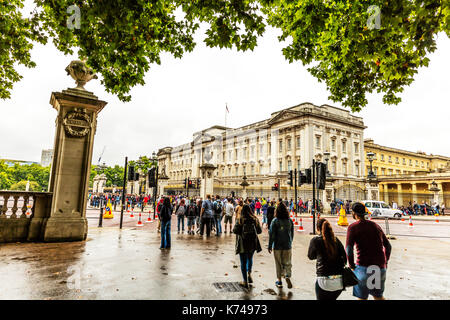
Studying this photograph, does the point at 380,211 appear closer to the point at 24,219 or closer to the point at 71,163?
the point at 71,163

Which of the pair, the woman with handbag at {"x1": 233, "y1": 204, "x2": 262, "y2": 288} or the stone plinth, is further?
the stone plinth

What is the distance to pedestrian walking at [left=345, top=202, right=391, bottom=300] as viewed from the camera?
349 cm

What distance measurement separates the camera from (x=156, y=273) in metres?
5.34

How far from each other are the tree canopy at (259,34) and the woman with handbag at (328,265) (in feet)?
14.0

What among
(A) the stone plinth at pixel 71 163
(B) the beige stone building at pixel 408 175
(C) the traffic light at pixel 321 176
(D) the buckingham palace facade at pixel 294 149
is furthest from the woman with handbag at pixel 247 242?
(B) the beige stone building at pixel 408 175

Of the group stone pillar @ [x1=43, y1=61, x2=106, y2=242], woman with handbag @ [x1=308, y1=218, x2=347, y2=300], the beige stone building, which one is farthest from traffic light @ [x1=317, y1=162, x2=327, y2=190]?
the beige stone building

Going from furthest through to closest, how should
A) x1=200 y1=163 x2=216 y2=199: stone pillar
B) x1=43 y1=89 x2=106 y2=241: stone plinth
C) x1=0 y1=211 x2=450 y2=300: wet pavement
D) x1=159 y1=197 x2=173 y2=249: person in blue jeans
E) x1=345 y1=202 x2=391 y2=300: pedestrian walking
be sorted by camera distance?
x1=200 y1=163 x2=216 y2=199: stone pillar, x1=43 y1=89 x2=106 y2=241: stone plinth, x1=159 y1=197 x2=173 y2=249: person in blue jeans, x1=0 y1=211 x2=450 y2=300: wet pavement, x1=345 y1=202 x2=391 y2=300: pedestrian walking

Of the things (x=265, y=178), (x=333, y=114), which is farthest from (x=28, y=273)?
(x=333, y=114)

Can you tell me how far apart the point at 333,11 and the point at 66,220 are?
34.3ft

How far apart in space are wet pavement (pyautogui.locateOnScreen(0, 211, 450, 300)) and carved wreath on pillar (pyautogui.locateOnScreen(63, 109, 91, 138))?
3660 mm

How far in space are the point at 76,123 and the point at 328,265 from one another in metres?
8.91

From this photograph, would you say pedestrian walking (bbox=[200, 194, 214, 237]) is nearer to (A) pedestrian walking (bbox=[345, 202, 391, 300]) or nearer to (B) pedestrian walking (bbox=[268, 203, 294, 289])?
(B) pedestrian walking (bbox=[268, 203, 294, 289])

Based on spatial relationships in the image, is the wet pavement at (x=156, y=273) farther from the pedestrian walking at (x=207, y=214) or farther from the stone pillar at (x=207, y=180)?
the stone pillar at (x=207, y=180)

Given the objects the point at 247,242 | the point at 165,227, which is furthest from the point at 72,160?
the point at 247,242
